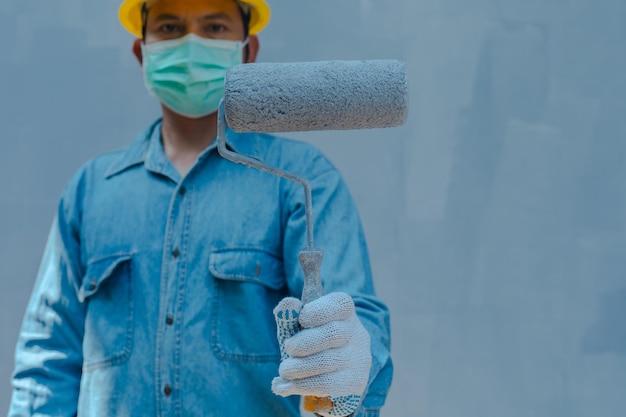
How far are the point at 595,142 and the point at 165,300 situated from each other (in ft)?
4.37

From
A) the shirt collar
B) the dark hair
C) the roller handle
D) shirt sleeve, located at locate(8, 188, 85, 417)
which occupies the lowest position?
shirt sleeve, located at locate(8, 188, 85, 417)

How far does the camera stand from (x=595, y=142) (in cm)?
266

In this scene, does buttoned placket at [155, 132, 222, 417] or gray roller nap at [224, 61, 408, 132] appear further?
buttoned placket at [155, 132, 222, 417]

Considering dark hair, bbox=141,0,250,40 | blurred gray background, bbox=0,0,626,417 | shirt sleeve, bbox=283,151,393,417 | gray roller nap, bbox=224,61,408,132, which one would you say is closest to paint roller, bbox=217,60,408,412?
gray roller nap, bbox=224,61,408,132

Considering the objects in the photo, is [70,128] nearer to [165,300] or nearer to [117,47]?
[117,47]

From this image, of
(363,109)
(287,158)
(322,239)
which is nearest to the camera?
(363,109)

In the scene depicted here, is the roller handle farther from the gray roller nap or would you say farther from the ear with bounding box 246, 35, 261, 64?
the ear with bounding box 246, 35, 261, 64

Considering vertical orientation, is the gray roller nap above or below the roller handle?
above

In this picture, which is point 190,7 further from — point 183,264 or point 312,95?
point 312,95

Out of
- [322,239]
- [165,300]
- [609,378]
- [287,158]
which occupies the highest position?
[287,158]

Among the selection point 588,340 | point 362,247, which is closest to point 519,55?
point 588,340

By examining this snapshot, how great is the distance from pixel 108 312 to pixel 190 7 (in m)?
0.68

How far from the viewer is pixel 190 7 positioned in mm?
2105

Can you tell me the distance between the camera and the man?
75.6 inches
